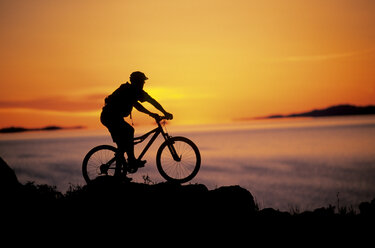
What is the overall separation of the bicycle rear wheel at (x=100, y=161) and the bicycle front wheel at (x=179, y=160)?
1662mm

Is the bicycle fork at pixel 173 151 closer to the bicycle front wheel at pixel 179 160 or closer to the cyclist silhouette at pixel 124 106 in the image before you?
the bicycle front wheel at pixel 179 160

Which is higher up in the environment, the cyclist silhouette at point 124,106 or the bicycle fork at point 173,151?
the cyclist silhouette at point 124,106

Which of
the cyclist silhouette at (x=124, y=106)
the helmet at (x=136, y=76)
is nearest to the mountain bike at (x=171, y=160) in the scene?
the cyclist silhouette at (x=124, y=106)

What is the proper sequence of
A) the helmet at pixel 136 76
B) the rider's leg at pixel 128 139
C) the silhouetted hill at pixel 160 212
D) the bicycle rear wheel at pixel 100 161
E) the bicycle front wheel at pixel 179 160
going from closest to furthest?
the silhouetted hill at pixel 160 212 → the helmet at pixel 136 76 → the rider's leg at pixel 128 139 → the bicycle front wheel at pixel 179 160 → the bicycle rear wheel at pixel 100 161

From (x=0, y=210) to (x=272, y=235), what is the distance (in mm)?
7837

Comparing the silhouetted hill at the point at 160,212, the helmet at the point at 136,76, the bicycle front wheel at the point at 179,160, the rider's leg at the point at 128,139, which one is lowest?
the silhouetted hill at the point at 160,212

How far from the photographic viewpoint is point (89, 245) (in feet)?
29.5

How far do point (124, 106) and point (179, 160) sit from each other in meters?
2.42

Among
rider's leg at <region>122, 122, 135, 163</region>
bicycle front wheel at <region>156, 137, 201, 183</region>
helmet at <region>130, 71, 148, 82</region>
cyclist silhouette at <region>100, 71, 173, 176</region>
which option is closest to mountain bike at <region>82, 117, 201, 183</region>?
bicycle front wheel at <region>156, 137, 201, 183</region>

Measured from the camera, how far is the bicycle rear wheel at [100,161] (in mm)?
12102

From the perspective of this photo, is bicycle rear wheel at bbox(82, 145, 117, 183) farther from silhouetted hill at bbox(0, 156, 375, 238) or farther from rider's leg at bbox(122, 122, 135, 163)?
silhouetted hill at bbox(0, 156, 375, 238)

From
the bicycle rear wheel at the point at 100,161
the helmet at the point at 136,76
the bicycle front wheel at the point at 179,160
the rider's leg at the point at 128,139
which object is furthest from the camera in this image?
the bicycle rear wheel at the point at 100,161

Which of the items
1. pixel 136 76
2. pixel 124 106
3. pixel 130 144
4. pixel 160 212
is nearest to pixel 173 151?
pixel 130 144

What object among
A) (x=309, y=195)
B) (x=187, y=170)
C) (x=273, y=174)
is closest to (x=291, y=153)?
(x=273, y=174)
